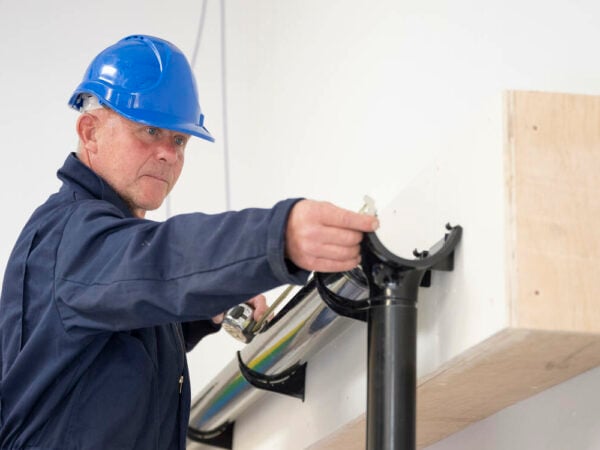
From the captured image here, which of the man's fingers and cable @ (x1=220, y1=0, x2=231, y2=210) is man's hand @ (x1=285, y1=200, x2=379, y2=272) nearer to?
the man's fingers

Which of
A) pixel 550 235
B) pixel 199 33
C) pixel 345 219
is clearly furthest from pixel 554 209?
pixel 199 33

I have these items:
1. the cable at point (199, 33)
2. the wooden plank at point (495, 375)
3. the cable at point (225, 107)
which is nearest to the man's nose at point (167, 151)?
the wooden plank at point (495, 375)

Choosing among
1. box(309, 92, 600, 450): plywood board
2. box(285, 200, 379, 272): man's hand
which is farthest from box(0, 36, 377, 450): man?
box(309, 92, 600, 450): plywood board

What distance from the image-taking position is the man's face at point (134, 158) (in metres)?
1.35

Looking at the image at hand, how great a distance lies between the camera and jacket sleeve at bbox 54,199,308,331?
883mm

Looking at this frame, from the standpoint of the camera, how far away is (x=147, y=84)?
133 centimetres

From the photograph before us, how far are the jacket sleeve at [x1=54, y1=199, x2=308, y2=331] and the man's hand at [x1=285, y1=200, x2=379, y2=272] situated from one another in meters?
0.01

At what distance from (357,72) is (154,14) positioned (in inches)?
40.4

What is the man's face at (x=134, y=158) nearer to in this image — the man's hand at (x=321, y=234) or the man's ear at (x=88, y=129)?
the man's ear at (x=88, y=129)

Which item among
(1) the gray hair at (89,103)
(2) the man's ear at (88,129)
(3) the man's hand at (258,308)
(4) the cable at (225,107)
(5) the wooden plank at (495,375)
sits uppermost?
(4) the cable at (225,107)

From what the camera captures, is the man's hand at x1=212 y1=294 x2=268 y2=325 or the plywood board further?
the man's hand at x1=212 y1=294 x2=268 y2=325

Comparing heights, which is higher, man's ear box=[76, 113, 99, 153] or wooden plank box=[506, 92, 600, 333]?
man's ear box=[76, 113, 99, 153]

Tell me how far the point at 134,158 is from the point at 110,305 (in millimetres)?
386

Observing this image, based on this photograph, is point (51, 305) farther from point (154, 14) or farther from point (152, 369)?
point (154, 14)
